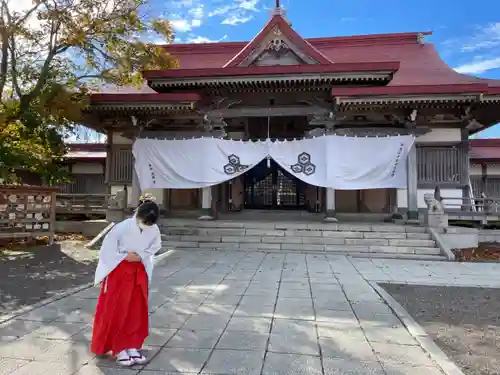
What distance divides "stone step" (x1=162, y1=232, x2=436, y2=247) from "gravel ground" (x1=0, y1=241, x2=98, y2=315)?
250cm

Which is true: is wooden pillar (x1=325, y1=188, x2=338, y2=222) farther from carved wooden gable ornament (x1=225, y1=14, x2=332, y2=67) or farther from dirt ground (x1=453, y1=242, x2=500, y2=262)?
carved wooden gable ornament (x1=225, y1=14, x2=332, y2=67)

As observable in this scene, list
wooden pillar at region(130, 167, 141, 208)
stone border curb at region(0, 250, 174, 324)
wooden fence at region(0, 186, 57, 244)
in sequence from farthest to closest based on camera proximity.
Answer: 1. wooden pillar at region(130, 167, 141, 208)
2. wooden fence at region(0, 186, 57, 244)
3. stone border curb at region(0, 250, 174, 324)

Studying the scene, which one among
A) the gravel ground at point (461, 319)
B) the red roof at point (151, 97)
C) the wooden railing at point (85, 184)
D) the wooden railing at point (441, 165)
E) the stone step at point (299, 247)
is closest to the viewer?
the gravel ground at point (461, 319)

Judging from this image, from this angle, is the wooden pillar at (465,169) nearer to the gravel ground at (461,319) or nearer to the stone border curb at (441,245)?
the stone border curb at (441,245)

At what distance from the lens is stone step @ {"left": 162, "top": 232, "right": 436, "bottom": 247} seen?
9159 mm

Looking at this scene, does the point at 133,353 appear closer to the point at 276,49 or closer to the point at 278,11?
the point at 276,49

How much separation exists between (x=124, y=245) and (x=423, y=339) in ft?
9.88

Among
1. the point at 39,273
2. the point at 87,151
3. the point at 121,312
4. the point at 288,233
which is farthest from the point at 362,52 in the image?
the point at 121,312

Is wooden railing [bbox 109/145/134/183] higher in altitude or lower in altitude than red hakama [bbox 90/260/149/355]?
higher

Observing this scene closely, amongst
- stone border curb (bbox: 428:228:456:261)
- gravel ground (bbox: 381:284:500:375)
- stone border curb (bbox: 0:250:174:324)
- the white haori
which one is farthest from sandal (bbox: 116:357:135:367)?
stone border curb (bbox: 428:228:456:261)

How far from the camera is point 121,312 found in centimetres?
296

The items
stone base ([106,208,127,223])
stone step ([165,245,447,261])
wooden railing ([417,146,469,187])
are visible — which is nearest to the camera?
stone step ([165,245,447,261])

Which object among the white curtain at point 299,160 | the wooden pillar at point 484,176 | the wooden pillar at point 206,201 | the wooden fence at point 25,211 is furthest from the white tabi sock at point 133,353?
the wooden pillar at point 484,176

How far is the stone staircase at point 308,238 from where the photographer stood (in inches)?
354
